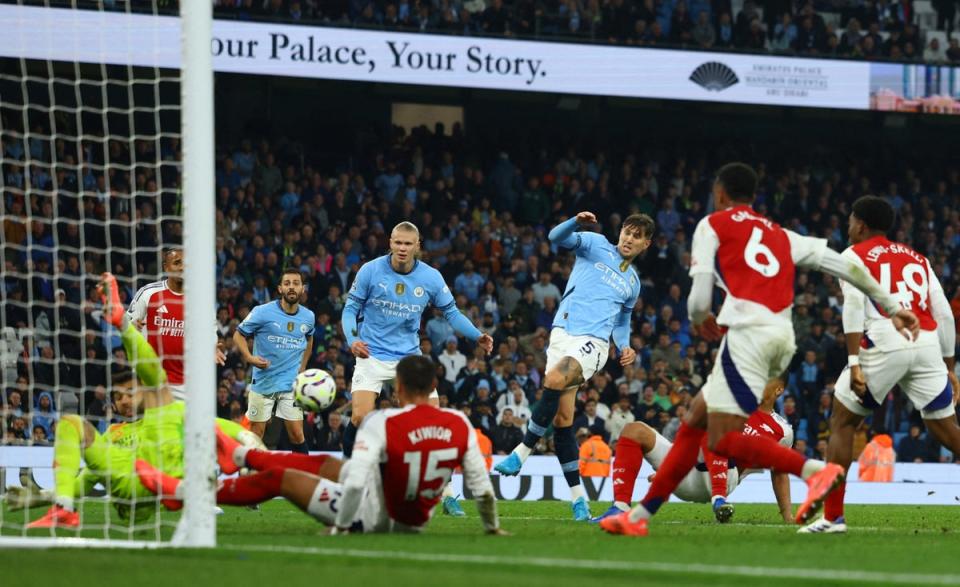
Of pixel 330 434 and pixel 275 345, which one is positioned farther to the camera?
pixel 330 434

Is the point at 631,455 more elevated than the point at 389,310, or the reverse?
the point at 389,310

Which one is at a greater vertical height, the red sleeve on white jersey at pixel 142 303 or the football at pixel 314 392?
the red sleeve on white jersey at pixel 142 303

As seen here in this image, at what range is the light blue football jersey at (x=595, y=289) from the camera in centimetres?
1133

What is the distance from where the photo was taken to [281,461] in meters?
8.47

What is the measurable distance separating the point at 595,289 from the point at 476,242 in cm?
1294

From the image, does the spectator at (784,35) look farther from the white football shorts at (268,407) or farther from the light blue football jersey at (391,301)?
the light blue football jersey at (391,301)

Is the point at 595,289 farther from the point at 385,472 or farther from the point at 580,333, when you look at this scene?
the point at 385,472

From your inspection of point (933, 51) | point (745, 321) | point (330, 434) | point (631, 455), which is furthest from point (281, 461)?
point (933, 51)

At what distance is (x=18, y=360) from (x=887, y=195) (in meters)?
20.2

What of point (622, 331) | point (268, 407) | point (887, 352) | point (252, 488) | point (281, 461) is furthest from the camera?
point (268, 407)

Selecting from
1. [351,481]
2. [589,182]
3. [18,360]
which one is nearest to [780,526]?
[351,481]

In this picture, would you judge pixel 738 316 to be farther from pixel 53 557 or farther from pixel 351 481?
pixel 53 557

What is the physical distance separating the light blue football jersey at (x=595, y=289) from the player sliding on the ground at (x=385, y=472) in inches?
124

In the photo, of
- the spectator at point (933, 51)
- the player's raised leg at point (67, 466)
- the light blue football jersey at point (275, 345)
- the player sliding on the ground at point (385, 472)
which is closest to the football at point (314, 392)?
the player sliding on the ground at point (385, 472)
